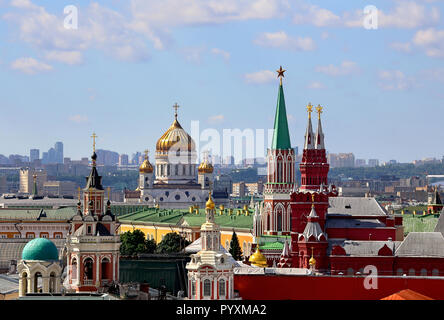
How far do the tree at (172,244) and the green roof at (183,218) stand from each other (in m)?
5.73

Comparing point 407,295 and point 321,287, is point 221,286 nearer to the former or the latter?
point 321,287

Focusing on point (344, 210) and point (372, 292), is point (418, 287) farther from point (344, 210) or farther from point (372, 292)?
point (344, 210)

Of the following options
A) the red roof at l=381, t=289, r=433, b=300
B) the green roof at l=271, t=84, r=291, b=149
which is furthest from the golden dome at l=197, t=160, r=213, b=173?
the red roof at l=381, t=289, r=433, b=300

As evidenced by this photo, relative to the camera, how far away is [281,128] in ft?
327

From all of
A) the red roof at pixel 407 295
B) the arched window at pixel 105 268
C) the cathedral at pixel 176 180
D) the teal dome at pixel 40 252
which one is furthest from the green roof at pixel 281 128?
the cathedral at pixel 176 180

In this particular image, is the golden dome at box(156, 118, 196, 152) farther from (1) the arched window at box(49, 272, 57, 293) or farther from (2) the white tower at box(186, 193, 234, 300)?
(2) the white tower at box(186, 193, 234, 300)

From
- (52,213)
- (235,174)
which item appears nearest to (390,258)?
(52,213)

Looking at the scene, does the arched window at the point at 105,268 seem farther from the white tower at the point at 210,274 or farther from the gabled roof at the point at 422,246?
the gabled roof at the point at 422,246

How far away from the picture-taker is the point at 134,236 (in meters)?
107

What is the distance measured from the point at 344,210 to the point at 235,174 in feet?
320

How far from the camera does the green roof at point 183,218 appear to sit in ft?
388

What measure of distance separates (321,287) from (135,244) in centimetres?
3824

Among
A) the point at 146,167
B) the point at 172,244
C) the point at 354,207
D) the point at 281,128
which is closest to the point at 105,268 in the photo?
the point at 354,207
